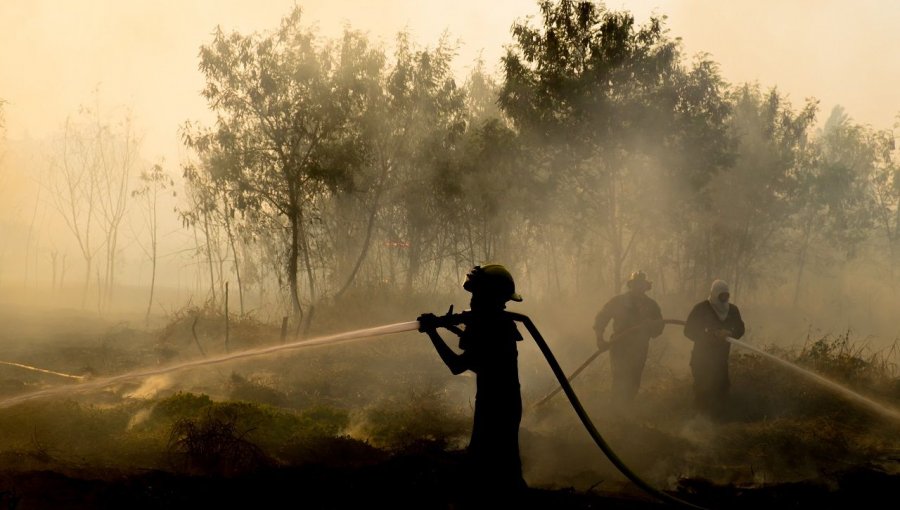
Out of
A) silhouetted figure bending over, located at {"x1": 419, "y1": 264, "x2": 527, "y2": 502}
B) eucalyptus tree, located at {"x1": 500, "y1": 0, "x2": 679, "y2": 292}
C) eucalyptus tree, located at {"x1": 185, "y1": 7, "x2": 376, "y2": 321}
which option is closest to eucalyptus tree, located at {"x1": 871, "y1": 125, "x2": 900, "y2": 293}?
eucalyptus tree, located at {"x1": 500, "y1": 0, "x2": 679, "y2": 292}

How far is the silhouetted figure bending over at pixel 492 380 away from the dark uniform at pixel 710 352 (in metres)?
5.90

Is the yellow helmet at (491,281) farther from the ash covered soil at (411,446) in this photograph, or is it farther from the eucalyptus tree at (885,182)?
the eucalyptus tree at (885,182)

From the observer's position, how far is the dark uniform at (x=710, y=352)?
9.89 metres

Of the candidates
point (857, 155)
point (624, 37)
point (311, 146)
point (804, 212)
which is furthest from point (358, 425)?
point (857, 155)

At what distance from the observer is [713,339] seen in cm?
996

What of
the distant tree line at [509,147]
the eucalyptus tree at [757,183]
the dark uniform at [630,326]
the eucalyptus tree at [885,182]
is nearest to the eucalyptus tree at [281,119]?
the distant tree line at [509,147]

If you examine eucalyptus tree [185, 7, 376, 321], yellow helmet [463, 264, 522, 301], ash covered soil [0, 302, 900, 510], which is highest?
eucalyptus tree [185, 7, 376, 321]

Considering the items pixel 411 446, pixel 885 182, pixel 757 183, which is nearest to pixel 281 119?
pixel 411 446

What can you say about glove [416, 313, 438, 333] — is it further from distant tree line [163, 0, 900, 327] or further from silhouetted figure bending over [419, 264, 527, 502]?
distant tree line [163, 0, 900, 327]

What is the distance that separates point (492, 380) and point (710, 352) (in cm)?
664

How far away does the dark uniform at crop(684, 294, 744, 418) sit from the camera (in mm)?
9891

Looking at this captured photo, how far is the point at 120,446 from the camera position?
749cm

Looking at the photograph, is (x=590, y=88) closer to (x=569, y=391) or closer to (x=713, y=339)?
(x=713, y=339)

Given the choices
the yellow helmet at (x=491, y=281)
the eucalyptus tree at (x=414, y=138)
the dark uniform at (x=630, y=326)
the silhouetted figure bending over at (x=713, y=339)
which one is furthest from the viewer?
the eucalyptus tree at (x=414, y=138)
